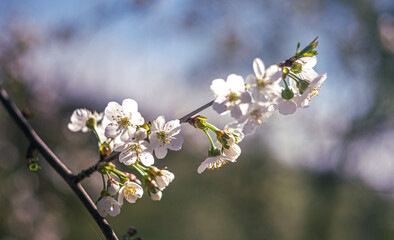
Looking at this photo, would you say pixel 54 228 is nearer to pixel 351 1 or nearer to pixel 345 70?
pixel 345 70

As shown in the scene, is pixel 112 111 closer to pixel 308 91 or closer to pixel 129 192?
pixel 129 192

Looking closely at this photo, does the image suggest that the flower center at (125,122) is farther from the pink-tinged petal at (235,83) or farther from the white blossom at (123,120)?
the pink-tinged petal at (235,83)

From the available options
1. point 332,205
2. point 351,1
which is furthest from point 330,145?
point 351,1

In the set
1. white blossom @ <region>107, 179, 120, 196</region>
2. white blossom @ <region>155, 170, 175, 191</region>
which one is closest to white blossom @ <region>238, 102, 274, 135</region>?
white blossom @ <region>155, 170, 175, 191</region>

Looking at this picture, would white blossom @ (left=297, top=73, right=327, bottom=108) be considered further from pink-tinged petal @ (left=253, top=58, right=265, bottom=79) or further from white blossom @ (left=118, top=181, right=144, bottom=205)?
white blossom @ (left=118, top=181, right=144, bottom=205)

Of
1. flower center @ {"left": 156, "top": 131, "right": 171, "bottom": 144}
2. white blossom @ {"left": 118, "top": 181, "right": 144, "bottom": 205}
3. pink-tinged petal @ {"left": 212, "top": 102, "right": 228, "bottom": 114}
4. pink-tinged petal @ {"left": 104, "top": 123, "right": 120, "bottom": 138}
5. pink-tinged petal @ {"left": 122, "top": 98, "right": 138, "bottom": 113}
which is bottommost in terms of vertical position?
white blossom @ {"left": 118, "top": 181, "right": 144, "bottom": 205}

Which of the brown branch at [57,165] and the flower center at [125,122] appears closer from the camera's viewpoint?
the brown branch at [57,165]

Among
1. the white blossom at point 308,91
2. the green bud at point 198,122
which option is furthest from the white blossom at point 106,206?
the white blossom at point 308,91

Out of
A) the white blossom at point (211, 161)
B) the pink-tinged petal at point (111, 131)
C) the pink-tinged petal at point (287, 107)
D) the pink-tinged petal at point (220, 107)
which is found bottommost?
the white blossom at point (211, 161)
